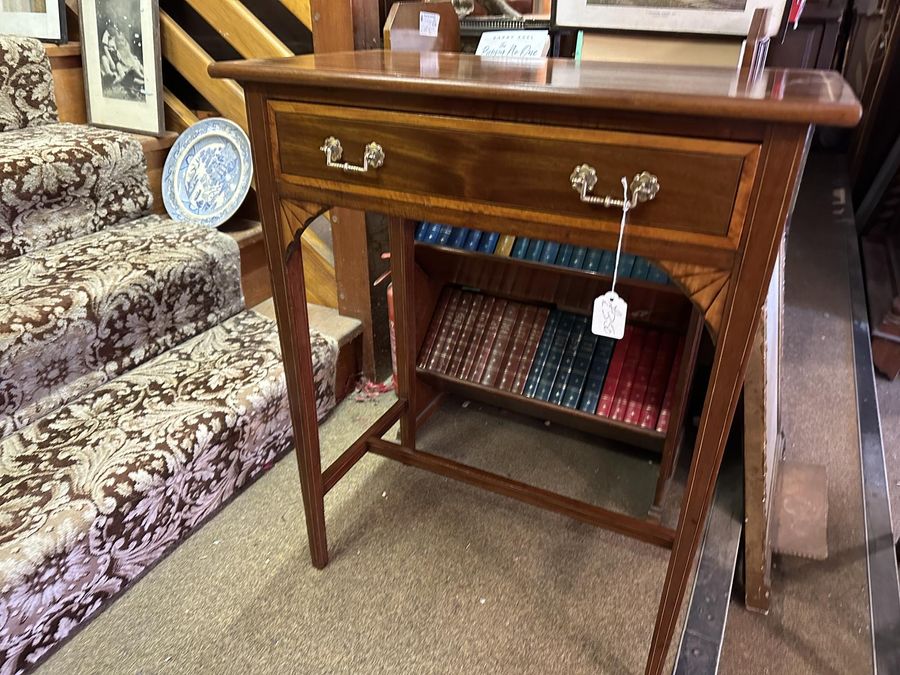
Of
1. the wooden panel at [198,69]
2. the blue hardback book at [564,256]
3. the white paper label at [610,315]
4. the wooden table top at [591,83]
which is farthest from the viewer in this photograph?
the wooden panel at [198,69]

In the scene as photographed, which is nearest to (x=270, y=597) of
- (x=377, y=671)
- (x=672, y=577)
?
(x=377, y=671)

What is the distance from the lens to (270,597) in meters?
1.23

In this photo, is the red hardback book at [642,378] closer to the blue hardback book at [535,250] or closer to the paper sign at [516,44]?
the blue hardback book at [535,250]

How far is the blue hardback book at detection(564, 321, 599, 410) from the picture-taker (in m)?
1.46

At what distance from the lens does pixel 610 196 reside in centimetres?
72

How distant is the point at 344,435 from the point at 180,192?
85cm

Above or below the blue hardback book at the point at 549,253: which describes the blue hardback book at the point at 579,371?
below

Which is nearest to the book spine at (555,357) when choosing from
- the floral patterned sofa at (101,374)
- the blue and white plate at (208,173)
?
the floral patterned sofa at (101,374)

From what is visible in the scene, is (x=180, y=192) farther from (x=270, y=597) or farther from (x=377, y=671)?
(x=377, y=671)

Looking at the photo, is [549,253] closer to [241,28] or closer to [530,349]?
[530,349]

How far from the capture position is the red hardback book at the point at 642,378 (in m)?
1.40

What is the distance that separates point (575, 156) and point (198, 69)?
1.40 meters

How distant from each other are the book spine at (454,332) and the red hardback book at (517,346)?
0.44 feet

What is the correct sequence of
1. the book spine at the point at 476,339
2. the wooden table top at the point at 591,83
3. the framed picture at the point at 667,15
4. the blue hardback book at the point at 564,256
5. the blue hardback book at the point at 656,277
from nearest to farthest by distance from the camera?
the wooden table top at the point at 591,83, the framed picture at the point at 667,15, the blue hardback book at the point at 656,277, the blue hardback book at the point at 564,256, the book spine at the point at 476,339
